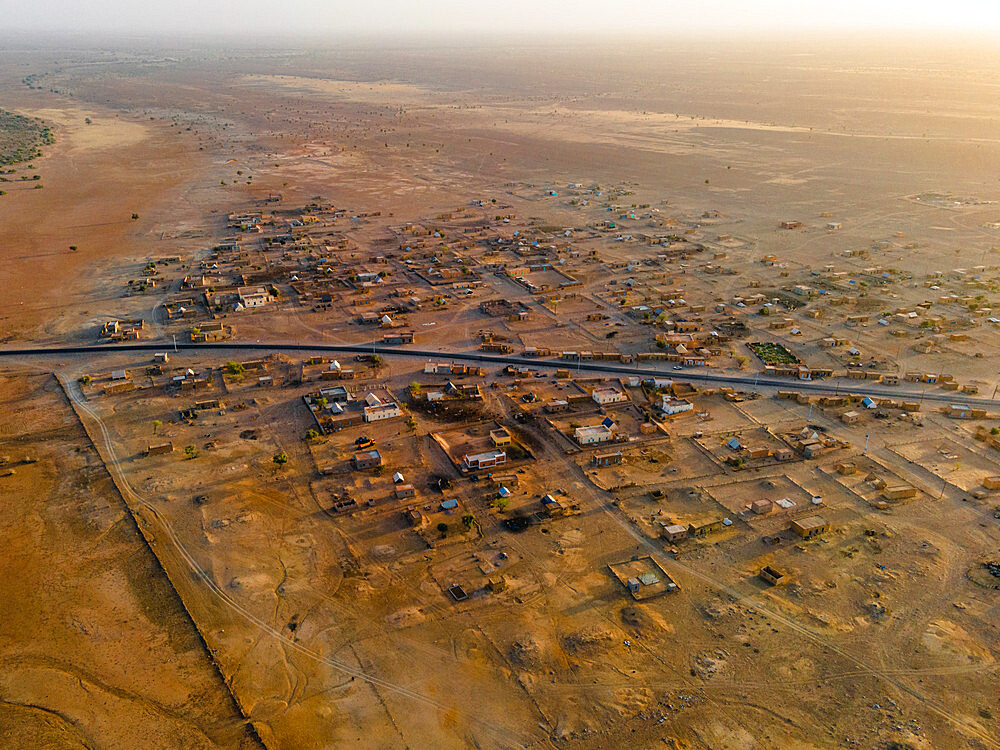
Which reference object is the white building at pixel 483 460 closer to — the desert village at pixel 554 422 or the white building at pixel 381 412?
the desert village at pixel 554 422

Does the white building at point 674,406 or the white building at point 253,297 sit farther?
the white building at point 253,297

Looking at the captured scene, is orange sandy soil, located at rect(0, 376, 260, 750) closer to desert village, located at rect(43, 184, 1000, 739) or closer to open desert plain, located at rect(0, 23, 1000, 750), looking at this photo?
open desert plain, located at rect(0, 23, 1000, 750)

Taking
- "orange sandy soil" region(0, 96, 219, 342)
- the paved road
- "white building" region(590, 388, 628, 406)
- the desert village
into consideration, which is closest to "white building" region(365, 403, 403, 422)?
the desert village

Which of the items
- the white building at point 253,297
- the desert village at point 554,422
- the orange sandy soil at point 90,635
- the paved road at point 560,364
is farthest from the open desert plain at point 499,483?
the white building at point 253,297

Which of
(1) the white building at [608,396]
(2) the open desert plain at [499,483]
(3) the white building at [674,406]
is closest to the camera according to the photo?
(2) the open desert plain at [499,483]

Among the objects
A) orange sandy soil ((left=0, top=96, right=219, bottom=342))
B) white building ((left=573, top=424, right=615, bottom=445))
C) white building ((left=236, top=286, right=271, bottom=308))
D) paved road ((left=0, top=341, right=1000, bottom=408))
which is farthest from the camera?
white building ((left=236, top=286, right=271, bottom=308))

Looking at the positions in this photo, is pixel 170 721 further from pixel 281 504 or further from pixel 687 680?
pixel 687 680
